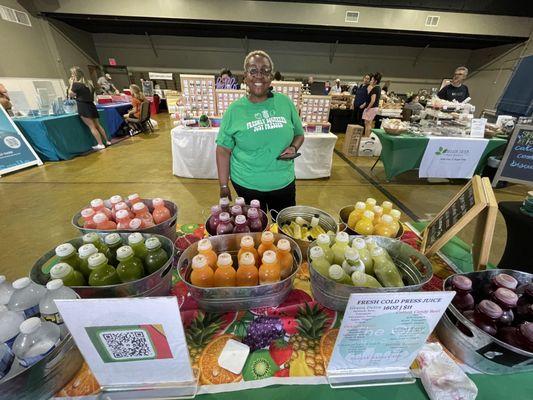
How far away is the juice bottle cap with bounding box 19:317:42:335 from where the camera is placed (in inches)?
21.4

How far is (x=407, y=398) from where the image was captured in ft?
2.09

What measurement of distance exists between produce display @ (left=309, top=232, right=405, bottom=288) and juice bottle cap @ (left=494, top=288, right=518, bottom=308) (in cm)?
24

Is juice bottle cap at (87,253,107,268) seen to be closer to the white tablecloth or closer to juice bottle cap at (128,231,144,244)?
juice bottle cap at (128,231,144,244)

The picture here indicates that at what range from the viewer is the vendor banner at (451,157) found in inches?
144

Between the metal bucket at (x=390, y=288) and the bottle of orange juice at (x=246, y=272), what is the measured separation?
198 mm

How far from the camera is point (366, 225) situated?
107 cm

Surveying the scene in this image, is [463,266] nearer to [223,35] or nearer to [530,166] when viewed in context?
[530,166]

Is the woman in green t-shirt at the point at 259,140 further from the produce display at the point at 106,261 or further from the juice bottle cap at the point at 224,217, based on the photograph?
the produce display at the point at 106,261

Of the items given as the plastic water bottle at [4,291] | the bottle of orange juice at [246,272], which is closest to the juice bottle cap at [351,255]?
the bottle of orange juice at [246,272]

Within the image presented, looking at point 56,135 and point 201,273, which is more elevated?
point 201,273

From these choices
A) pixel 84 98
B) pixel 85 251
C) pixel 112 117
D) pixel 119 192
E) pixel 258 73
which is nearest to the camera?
pixel 85 251

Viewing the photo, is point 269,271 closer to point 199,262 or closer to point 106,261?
point 199,262

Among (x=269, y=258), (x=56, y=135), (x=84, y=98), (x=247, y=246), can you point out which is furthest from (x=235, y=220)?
(x=84, y=98)

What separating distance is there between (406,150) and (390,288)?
3.64 metres
